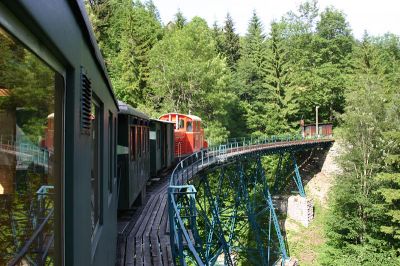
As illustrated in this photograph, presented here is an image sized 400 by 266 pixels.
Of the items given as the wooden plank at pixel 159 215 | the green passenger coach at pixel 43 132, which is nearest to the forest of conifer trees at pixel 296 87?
the wooden plank at pixel 159 215

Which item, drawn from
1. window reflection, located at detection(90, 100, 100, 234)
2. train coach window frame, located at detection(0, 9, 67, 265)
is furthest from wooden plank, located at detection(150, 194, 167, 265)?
train coach window frame, located at detection(0, 9, 67, 265)

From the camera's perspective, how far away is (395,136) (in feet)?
61.4

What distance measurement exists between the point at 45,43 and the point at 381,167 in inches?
858

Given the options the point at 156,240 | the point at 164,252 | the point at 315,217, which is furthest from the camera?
the point at 315,217

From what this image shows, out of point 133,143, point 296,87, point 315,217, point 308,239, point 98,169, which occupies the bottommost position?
point 308,239

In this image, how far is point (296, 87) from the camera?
36.7m

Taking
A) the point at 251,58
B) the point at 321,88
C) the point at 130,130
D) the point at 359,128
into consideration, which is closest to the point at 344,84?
the point at 321,88

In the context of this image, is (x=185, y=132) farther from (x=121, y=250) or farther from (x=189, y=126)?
(x=121, y=250)

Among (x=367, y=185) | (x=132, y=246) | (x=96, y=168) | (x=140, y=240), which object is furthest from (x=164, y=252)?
(x=367, y=185)

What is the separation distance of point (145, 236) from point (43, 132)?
268 inches

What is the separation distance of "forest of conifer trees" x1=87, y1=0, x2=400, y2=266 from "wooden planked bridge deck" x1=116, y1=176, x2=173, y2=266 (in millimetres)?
12269

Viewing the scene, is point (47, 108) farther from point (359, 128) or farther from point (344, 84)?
point (344, 84)

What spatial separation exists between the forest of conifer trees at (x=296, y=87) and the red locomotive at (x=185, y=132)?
6.95 meters

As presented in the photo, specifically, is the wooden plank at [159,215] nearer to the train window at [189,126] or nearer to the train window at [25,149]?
the train window at [25,149]
